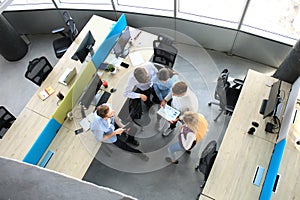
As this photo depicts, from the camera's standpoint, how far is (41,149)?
4125mm

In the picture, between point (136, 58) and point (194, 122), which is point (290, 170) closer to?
point (194, 122)

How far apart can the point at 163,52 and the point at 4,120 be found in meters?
2.70

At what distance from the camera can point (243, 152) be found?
13.2 feet

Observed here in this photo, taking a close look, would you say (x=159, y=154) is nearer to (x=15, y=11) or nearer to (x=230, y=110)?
(x=230, y=110)

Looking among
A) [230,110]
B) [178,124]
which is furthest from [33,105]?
[230,110]

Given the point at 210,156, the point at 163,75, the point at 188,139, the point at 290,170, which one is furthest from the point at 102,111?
the point at 290,170

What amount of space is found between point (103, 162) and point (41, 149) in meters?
1.08

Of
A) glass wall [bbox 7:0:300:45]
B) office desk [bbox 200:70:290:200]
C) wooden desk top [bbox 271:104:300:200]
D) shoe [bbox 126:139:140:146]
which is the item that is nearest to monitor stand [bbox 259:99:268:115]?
office desk [bbox 200:70:290:200]

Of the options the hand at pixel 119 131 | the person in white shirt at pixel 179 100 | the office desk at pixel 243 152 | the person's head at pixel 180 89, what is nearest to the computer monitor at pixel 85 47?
the hand at pixel 119 131

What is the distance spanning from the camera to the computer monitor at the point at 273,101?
3898mm

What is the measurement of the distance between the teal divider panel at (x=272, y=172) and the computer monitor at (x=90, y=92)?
2.67m

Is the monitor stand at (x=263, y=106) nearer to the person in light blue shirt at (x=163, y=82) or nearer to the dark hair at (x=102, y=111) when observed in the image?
the person in light blue shirt at (x=163, y=82)

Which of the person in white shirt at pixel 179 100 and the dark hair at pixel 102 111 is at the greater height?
the person in white shirt at pixel 179 100

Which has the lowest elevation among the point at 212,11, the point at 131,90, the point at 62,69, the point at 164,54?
the point at 62,69
